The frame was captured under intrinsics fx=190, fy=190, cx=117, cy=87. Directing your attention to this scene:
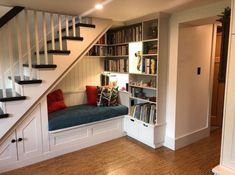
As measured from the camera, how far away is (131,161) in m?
2.82

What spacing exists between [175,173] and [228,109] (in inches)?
45.6

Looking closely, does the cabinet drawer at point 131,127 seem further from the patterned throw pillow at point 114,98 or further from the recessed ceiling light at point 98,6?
the recessed ceiling light at point 98,6

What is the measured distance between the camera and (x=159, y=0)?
2283 mm

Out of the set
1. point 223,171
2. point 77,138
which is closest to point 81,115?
point 77,138

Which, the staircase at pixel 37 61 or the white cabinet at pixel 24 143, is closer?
the staircase at pixel 37 61

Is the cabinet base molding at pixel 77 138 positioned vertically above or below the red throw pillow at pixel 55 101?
below

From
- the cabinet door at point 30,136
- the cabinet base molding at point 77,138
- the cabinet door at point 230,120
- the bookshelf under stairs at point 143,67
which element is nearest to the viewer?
the cabinet door at point 230,120

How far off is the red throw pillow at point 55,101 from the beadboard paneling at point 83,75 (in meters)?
0.22

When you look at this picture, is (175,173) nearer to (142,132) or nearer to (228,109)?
(142,132)

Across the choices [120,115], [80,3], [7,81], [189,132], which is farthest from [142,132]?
[7,81]

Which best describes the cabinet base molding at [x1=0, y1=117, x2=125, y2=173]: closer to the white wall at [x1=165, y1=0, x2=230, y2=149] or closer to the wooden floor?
the wooden floor

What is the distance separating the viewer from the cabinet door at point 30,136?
2662 mm

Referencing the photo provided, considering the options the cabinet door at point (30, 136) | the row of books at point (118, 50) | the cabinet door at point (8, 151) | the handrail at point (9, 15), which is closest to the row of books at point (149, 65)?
the row of books at point (118, 50)

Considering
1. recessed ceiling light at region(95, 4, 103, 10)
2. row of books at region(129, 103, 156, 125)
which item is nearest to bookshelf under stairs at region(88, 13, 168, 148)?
row of books at region(129, 103, 156, 125)
